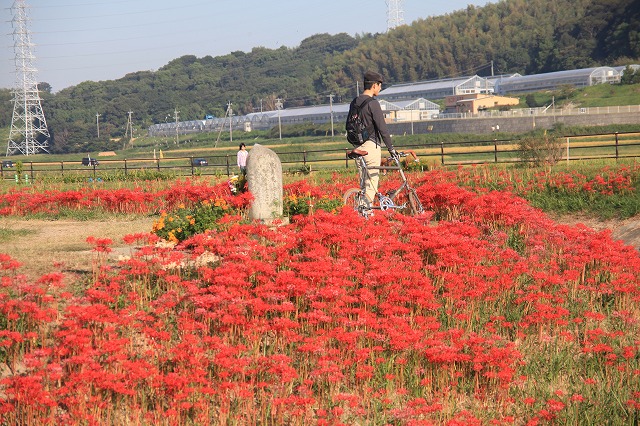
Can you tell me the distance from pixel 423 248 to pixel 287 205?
3.54 metres

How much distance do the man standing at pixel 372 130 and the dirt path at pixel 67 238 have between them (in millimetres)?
3555

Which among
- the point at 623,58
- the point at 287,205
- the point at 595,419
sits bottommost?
the point at 595,419

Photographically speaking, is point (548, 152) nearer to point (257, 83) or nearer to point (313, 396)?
point (313, 396)

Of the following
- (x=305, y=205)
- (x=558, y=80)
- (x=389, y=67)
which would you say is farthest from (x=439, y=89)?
(x=305, y=205)

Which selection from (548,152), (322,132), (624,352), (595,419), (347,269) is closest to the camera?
(595,419)

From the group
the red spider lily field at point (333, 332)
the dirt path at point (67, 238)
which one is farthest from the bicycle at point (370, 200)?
the dirt path at point (67, 238)

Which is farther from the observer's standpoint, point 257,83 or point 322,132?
point 257,83

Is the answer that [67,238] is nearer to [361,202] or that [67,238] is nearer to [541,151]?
[361,202]

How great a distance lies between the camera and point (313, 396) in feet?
23.6

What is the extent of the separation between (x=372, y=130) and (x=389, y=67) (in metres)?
136

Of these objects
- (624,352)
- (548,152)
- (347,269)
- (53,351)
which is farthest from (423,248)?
(548,152)

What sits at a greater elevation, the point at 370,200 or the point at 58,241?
the point at 370,200

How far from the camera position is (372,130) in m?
11.9

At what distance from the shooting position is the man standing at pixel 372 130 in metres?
11.6
